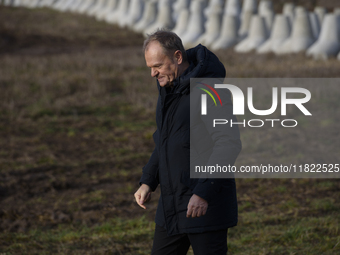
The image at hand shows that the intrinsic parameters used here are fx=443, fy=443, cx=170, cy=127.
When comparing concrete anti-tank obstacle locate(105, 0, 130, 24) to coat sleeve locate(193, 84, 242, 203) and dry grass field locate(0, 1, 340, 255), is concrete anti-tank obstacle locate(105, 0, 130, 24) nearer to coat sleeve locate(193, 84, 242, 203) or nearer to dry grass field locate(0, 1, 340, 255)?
dry grass field locate(0, 1, 340, 255)

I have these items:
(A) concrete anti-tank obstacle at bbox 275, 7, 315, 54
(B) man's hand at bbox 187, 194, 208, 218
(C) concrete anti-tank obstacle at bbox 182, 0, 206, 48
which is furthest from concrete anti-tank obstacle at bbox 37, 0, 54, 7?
(B) man's hand at bbox 187, 194, 208, 218

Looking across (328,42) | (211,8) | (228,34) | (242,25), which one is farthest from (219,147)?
(211,8)

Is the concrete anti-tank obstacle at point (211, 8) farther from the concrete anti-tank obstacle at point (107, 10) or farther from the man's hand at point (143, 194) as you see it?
the man's hand at point (143, 194)

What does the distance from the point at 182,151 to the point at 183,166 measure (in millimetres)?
78

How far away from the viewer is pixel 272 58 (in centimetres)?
1502

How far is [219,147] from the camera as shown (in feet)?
6.96

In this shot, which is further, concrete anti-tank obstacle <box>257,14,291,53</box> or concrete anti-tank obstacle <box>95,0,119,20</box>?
concrete anti-tank obstacle <box>95,0,119,20</box>

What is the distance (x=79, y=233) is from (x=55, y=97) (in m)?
6.64

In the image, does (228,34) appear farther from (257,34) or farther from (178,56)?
(178,56)

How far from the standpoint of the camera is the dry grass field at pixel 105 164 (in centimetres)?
427

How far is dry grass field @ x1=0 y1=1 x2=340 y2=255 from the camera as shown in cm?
427

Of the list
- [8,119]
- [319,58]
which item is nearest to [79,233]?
[8,119]

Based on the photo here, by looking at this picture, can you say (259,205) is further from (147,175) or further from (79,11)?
(79,11)

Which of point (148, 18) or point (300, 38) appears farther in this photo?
point (148, 18)
